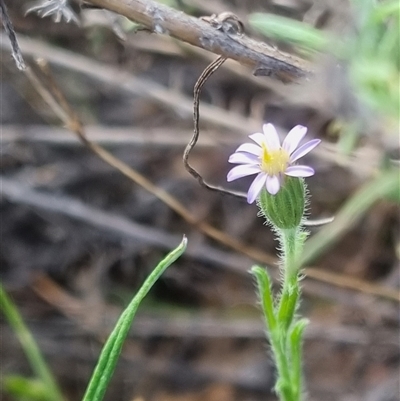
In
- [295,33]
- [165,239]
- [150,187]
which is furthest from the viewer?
[165,239]

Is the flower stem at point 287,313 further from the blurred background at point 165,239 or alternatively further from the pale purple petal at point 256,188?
the blurred background at point 165,239

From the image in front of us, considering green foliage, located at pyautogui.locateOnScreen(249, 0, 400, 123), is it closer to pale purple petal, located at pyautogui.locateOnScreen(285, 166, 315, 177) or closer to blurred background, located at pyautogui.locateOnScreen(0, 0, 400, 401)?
pale purple petal, located at pyautogui.locateOnScreen(285, 166, 315, 177)

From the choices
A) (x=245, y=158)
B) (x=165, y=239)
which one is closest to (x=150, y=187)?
(x=165, y=239)

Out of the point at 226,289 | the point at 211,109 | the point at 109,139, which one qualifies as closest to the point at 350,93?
the point at 211,109

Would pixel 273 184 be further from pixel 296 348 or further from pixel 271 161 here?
pixel 296 348

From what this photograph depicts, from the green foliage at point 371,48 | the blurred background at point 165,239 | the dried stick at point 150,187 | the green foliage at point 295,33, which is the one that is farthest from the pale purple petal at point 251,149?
the blurred background at point 165,239

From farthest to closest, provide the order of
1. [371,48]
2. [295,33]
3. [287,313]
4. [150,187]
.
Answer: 1. [150,187]
2. [295,33]
3. [371,48]
4. [287,313]

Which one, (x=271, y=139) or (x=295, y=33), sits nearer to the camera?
(x=271, y=139)

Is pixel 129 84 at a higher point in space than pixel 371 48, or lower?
higher

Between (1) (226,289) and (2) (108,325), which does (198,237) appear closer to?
(1) (226,289)
